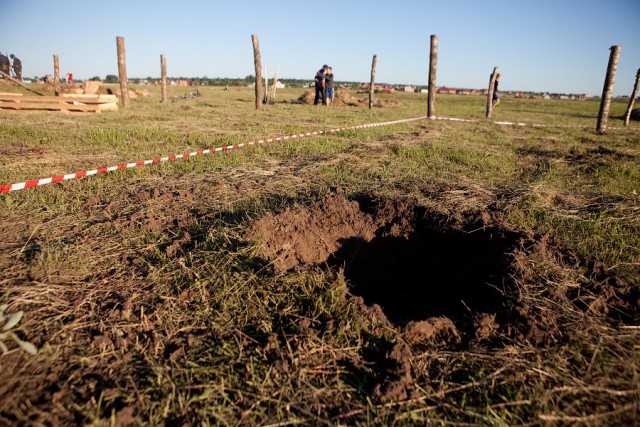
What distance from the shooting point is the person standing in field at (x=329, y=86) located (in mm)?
19417

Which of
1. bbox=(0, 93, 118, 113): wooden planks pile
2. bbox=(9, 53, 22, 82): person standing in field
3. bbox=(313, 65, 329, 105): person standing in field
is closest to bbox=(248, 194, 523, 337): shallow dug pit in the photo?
bbox=(0, 93, 118, 113): wooden planks pile

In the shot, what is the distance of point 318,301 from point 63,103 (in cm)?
1560

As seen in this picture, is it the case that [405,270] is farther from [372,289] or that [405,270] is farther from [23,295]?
[23,295]

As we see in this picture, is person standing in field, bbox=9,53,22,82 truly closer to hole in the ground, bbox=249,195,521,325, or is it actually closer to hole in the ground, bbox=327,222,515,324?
hole in the ground, bbox=249,195,521,325

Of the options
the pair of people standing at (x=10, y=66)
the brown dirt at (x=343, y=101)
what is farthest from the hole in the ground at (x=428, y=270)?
the pair of people standing at (x=10, y=66)

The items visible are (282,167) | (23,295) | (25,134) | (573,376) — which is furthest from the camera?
(25,134)

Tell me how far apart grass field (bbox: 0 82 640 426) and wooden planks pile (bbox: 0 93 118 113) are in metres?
9.55

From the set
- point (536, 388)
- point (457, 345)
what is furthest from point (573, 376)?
point (457, 345)

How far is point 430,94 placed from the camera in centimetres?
1303

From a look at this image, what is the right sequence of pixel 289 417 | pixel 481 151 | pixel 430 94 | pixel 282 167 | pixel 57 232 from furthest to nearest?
pixel 430 94 → pixel 481 151 → pixel 282 167 → pixel 57 232 → pixel 289 417

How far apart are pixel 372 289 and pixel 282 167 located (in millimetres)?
3317

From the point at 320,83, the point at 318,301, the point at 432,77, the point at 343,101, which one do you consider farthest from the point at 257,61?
the point at 318,301

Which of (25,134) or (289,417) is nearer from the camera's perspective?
(289,417)

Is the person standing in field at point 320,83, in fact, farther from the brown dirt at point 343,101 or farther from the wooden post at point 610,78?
the wooden post at point 610,78
